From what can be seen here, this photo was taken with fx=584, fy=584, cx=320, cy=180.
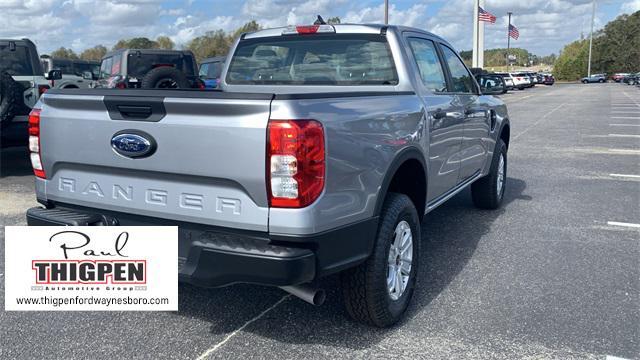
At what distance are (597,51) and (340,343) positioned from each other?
110 meters

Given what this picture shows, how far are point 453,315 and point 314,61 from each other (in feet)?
7.10

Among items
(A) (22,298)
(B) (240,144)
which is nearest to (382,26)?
(B) (240,144)

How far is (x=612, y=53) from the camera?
98.9m

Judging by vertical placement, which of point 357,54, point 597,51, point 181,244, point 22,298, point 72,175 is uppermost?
point 597,51

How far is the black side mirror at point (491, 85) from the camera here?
6062mm

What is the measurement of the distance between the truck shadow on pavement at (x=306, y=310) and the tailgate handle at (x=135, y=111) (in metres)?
1.34

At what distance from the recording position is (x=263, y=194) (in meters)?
2.74

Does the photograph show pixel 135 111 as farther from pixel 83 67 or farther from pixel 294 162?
pixel 83 67

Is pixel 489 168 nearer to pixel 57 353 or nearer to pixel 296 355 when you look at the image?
pixel 296 355

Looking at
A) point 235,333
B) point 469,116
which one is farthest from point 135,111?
point 469,116

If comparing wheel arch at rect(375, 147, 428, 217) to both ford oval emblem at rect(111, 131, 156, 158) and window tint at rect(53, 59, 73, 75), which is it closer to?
ford oval emblem at rect(111, 131, 156, 158)

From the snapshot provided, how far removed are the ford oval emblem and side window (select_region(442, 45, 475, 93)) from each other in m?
2.84

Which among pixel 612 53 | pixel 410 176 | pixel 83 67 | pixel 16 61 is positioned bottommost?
pixel 410 176

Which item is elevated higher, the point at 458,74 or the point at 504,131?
the point at 458,74
